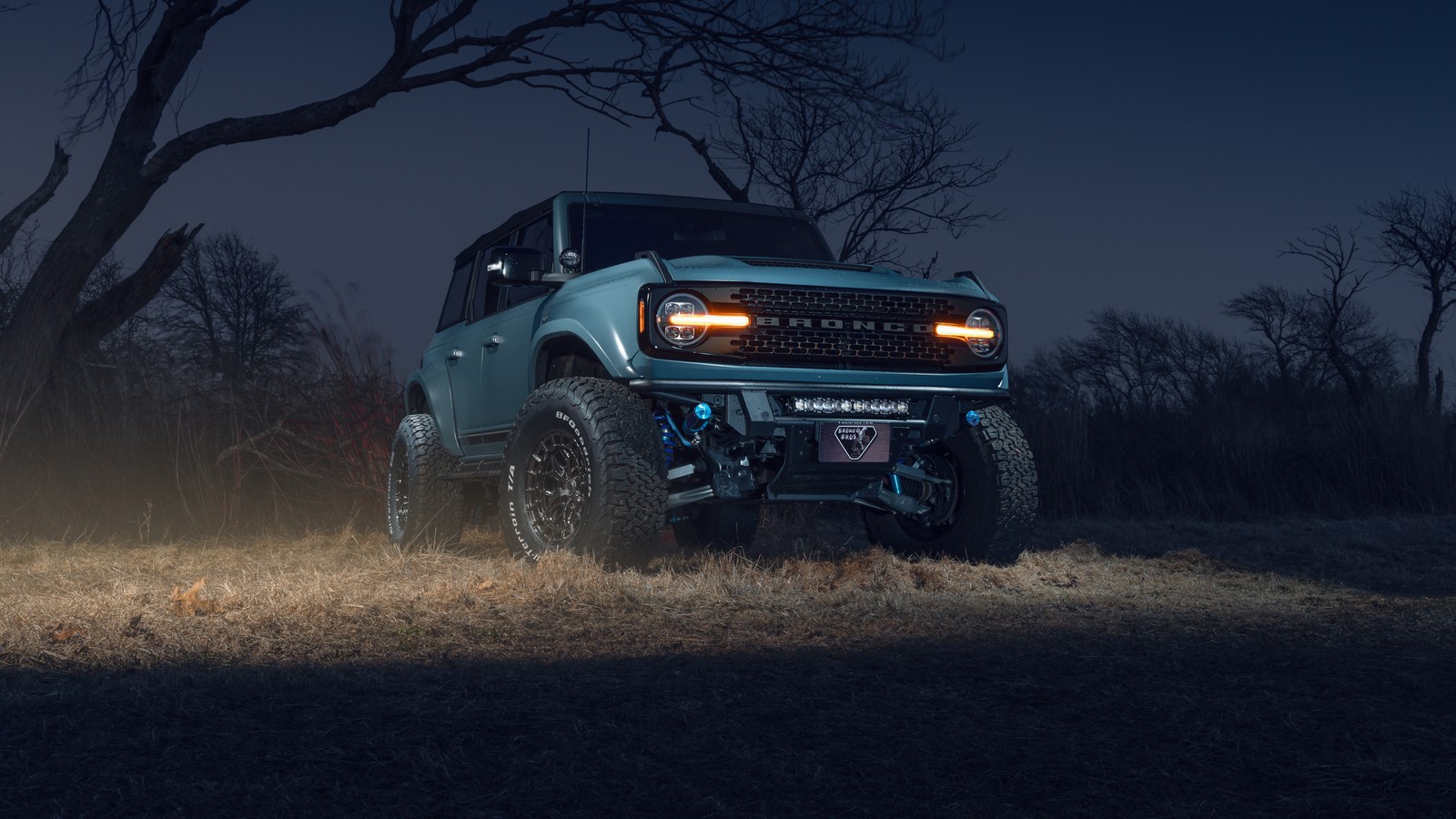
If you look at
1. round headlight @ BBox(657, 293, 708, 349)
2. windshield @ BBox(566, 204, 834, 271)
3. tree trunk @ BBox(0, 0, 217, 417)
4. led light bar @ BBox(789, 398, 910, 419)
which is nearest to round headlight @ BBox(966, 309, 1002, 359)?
led light bar @ BBox(789, 398, 910, 419)

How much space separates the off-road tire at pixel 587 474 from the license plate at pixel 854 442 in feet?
2.73

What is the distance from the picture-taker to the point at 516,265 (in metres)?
7.03

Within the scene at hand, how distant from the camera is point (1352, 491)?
15.2 m

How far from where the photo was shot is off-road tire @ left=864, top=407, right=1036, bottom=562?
7262mm

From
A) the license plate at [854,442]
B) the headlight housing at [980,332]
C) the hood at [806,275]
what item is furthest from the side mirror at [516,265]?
the headlight housing at [980,332]

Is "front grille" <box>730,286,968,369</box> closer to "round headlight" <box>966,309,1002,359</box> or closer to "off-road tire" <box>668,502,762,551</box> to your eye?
"round headlight" <box>966,309,1002,359</box>

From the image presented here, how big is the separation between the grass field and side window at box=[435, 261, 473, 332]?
2.72m

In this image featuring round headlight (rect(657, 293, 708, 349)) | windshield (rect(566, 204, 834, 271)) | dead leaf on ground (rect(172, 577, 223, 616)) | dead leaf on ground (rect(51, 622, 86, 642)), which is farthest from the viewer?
windshield (rect(566, 204, 834, 271))

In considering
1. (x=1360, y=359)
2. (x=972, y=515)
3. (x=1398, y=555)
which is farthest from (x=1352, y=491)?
(x=1360, y=359)

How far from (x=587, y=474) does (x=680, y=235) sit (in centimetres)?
183

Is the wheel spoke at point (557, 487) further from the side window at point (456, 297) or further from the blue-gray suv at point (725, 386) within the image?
the side window at point (456, 297)

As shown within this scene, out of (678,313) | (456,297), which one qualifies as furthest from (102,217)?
(678,313)

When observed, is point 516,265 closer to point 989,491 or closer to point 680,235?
point 680,235

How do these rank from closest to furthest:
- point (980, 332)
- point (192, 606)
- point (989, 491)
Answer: point (192, 606) → point (980, 332) → point (989, 491)
